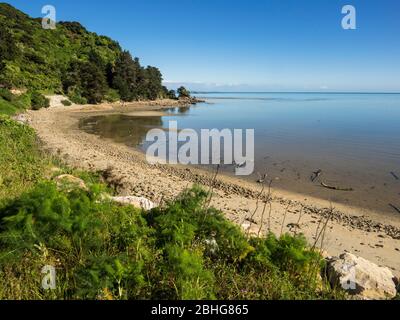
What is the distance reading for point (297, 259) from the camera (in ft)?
15.0

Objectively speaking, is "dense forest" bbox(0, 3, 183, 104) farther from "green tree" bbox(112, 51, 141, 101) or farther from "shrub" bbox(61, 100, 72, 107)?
"shrub" bbox(61, 100, 72, 107)

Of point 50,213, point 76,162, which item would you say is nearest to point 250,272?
point 50,213

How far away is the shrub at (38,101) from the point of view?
1610 inches

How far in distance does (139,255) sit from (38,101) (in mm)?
43973

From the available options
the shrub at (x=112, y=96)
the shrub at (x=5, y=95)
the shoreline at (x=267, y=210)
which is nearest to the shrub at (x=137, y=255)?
the shoreline at (x=267, y=210)

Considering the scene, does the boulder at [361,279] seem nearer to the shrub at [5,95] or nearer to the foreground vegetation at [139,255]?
the foreground vegetation at [139,255]

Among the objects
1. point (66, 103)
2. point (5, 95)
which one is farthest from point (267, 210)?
point (66, 103)

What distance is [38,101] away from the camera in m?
41.3

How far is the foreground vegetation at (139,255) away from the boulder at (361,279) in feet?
1.45

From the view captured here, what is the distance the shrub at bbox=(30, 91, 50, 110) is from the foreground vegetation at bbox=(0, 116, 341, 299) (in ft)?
134

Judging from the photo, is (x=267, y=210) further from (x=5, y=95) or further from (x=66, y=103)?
(x=66, y=103)

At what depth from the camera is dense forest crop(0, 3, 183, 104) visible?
1885 inches

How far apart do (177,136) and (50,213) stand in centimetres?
2657
